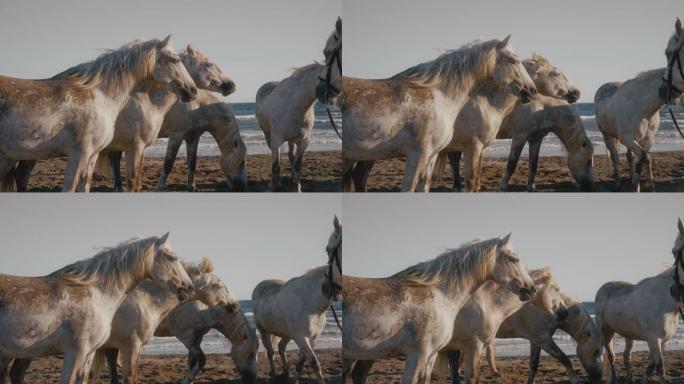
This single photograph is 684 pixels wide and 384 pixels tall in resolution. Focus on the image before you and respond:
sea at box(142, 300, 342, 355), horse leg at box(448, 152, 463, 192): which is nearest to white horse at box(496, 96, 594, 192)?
horse leg at box(448, 152, 463, 192)

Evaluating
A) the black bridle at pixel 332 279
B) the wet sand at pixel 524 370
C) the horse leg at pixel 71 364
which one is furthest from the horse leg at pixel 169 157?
the wet sand at pixel 524 370

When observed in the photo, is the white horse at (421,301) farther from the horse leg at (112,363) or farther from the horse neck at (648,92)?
the horse leg at (112,363)

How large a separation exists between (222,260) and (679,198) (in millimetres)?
2475

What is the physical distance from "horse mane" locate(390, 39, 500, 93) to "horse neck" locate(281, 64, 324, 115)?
410 millimetres

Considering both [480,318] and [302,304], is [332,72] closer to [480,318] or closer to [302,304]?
[302,304]

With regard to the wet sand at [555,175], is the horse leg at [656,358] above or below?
below

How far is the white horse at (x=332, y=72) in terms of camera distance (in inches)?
305

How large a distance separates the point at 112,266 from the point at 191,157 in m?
0.89

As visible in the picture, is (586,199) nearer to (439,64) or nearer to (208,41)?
(439,64)

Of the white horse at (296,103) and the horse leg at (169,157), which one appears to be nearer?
the white horse at (296,103)

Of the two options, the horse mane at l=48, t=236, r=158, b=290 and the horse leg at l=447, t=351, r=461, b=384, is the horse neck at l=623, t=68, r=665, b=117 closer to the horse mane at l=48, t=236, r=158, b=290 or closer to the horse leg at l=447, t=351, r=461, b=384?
the horse leg at l=447, t=351, r=461, b=384

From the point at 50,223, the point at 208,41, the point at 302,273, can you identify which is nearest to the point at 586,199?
the point at 302,273

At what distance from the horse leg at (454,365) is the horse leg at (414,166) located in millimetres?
1138

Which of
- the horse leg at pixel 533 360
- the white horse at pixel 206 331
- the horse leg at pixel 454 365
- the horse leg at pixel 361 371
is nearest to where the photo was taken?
the horse leg at pixel 361 371
